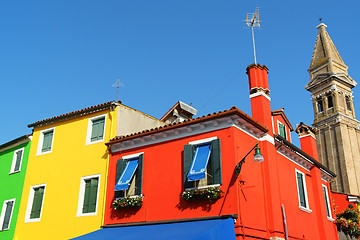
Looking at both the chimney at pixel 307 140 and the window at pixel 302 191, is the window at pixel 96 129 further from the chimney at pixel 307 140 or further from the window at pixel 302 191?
the chimney at pixel 307 140

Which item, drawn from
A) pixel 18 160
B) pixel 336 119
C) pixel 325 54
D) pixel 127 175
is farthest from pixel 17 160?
pixel 325 54

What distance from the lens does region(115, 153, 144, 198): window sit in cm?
1379

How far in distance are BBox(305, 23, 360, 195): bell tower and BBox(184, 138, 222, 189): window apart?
47180 millimetres

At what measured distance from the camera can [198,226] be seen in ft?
35.8

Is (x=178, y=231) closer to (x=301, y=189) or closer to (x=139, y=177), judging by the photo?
(x=139, y=177)

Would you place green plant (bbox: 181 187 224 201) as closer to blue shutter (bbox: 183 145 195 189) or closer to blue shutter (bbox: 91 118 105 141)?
blue shutter (bbox: 183 145 195 189)

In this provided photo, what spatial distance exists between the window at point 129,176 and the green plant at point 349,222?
10971mm

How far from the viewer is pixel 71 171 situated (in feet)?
53.0

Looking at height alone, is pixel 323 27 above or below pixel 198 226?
above

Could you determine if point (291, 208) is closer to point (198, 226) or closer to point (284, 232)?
point (284, 232)

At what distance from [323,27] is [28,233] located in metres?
64.3

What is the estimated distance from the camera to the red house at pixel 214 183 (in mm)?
11445

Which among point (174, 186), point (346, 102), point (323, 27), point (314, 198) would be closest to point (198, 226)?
point (174, 186)

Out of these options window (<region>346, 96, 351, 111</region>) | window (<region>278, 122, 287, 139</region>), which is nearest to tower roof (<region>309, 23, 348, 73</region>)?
window (<region>346, 96, 351, 111</region>)
